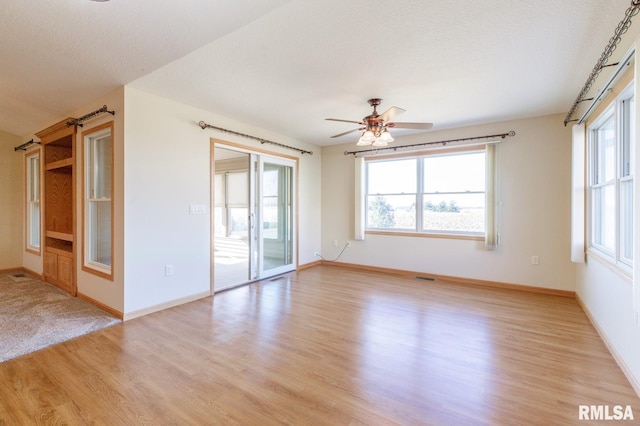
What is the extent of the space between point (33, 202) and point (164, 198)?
380cm

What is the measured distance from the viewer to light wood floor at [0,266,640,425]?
1.74 meters

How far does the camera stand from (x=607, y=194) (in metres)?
2.88

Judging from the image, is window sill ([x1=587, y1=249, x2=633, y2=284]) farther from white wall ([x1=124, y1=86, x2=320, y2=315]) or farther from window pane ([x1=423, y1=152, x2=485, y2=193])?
white wall ([x1=124, y1=86, x2=320, y2=315])

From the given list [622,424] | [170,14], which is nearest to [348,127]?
[170,14]

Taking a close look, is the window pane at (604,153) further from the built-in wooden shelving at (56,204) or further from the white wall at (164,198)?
the built-in wooden shelving at (56,204)

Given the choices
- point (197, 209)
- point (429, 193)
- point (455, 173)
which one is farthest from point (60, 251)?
point (455, 173)

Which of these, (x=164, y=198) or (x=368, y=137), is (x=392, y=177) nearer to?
(x=368, y=137)

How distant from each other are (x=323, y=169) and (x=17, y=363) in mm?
5196

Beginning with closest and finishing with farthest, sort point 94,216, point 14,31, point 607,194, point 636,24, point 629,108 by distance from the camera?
point 636,24 < point 14,31 < point 629,108 < point 607,194 < point 94,216

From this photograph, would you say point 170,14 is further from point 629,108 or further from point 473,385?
point 629,108

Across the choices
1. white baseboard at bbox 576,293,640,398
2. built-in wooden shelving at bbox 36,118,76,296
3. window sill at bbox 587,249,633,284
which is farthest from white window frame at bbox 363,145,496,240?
built-in wooden shelving at bbox 36,118,76,296

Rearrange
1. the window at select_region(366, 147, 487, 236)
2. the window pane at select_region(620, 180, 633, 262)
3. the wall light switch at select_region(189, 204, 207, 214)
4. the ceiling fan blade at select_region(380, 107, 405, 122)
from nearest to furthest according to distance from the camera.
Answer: the window pane at select_region(620, 180, 633, 262) → the ceiling fan blade at select_region(380, 107, 405, 122) → the wall light switch at select_region(189, 204, 207, 214) → the window at select_region(366, 147, 487, 236)

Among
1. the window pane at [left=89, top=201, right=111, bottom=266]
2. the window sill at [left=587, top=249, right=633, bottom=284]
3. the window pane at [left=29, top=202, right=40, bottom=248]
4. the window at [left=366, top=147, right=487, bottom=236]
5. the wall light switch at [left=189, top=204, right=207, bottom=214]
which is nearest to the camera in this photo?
the window sill at [left=587, top=249, right=633, bottom=284]

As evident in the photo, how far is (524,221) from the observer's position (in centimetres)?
429
